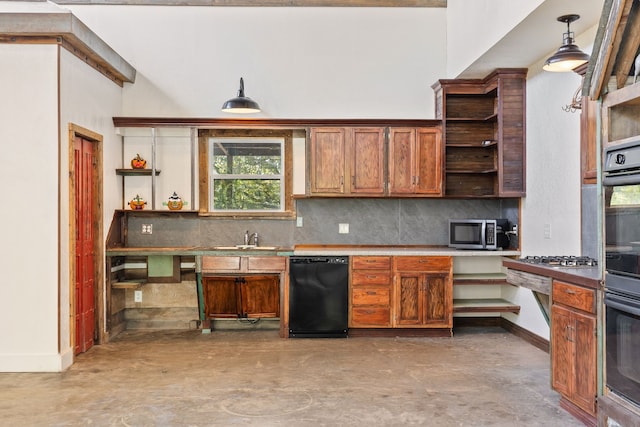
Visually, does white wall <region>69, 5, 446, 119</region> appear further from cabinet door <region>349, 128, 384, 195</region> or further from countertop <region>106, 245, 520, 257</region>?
countertop <region>106, 245, 520, 257</region>

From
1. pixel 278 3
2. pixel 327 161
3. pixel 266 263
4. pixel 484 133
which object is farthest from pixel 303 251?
pixel 278 3

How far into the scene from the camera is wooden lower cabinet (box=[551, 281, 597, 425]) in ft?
9.57

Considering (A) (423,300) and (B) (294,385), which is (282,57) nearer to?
(A) (423,300)

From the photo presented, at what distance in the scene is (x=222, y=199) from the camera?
5891mm

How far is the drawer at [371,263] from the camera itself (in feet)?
17.0

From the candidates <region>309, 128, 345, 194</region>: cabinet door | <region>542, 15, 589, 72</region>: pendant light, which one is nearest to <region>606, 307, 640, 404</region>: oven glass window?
<region>542, 15, 589, 72</region>: pendant light

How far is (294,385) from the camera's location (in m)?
3.77

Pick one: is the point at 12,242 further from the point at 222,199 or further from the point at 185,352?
the point at 222,199

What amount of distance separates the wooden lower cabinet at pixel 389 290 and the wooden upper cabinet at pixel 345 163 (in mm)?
842

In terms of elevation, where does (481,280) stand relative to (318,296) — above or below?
above

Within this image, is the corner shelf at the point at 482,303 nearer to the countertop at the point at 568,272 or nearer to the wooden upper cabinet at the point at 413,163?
the wooden upper cabinet at the point at 413,163

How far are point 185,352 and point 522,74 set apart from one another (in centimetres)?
437

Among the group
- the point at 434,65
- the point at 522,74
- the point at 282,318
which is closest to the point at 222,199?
the point at 282,318

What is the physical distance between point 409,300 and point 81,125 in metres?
3.61
